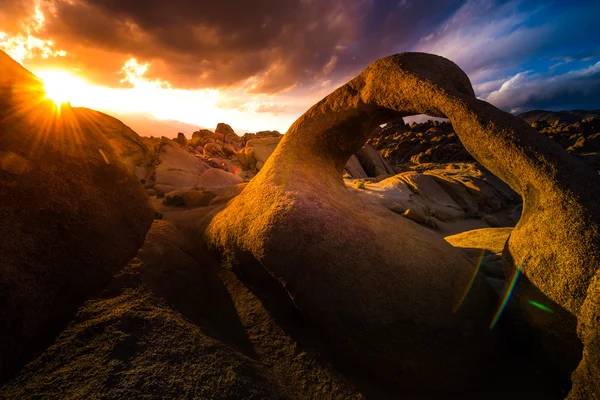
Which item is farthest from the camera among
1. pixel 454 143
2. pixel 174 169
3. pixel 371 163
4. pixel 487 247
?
pixel 454 143

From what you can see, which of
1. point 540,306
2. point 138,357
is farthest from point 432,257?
point 138,357

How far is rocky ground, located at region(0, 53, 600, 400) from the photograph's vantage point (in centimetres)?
151

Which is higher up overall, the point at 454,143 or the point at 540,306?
the point at 454,143

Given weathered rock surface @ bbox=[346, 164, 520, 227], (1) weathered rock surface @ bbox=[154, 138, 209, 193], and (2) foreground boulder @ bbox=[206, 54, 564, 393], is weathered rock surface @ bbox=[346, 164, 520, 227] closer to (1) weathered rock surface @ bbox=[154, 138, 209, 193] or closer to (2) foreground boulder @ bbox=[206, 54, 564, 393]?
(2) foreground boulder @ bbox=[206, 54, 564, 393]

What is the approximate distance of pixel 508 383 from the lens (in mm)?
1938

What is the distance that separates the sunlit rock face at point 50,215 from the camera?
4.99ft

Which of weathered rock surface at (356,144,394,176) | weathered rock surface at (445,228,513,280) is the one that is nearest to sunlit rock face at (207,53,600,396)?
weathered rock surface at (445,228,513,280)

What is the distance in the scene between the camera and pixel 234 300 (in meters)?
2.47

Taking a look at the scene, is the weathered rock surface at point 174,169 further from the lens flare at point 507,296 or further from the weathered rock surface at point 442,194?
the lens flare at point 507,296

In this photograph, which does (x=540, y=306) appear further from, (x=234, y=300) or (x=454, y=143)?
(x=454, y=143)

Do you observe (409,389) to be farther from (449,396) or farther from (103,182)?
(103,182)

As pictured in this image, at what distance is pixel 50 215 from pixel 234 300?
1.64 metres

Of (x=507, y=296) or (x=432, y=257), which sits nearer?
(x=507, y=296)

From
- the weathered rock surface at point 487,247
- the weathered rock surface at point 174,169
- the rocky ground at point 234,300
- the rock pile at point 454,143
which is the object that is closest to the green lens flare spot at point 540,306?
the rocky ground at point 234,300
